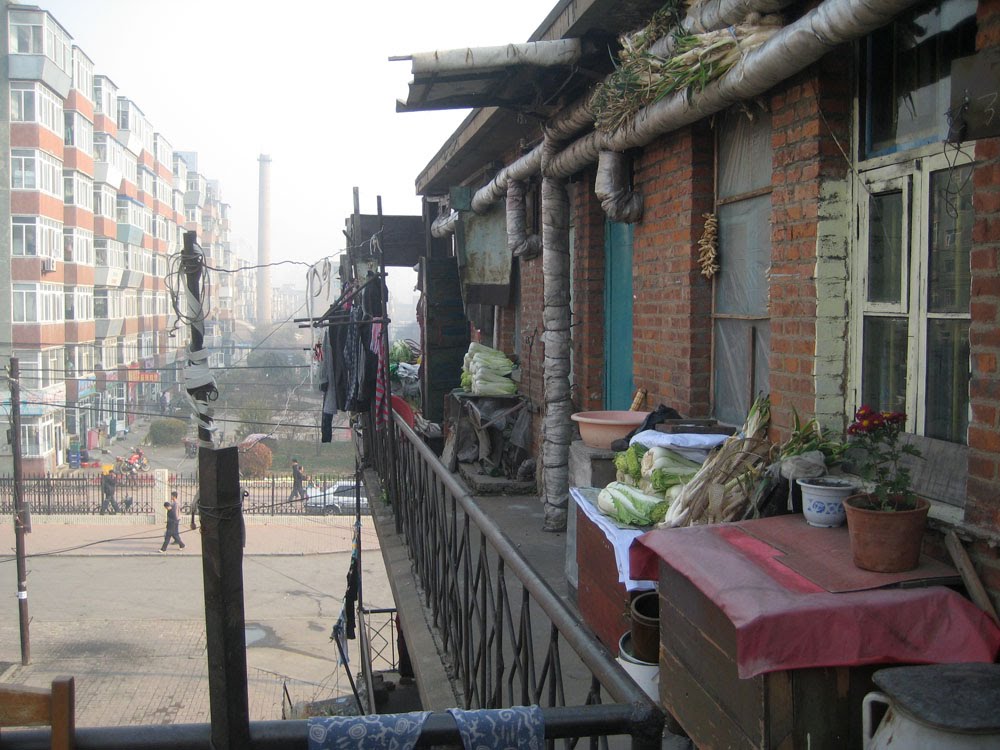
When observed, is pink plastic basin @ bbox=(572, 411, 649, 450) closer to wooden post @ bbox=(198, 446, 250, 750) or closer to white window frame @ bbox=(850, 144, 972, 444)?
white window frame @ bbox=(850, 144, 972, 444)

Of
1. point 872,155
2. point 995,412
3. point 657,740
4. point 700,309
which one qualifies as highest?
point 872,155

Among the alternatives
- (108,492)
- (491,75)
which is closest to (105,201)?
(108,492)

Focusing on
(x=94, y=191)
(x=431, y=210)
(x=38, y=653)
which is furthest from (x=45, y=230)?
(x=431, y=210)

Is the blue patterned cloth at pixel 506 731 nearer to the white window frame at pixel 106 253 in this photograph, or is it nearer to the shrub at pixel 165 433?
the white window frame at pixel 106 253

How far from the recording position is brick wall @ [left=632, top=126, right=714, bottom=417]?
16.9ft

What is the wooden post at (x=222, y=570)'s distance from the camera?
80.4 inches

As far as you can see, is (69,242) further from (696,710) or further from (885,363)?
(696,710)

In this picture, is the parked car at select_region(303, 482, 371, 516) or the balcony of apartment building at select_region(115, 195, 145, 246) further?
the balcony of apartment building at select_region(115, 195, 145, 246)

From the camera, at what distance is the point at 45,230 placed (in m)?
31.4

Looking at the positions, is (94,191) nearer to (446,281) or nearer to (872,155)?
(446,281)

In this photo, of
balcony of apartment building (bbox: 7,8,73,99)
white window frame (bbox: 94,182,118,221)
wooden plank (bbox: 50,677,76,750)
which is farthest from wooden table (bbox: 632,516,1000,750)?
white window frame (bbox: 94,182,118,221)

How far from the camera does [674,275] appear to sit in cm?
541

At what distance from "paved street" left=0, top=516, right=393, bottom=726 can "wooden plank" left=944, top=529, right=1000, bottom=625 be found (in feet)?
42.0

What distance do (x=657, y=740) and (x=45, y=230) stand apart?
34.5m
